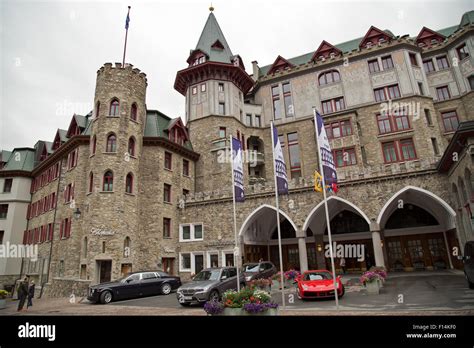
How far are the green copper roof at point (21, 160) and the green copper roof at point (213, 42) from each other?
23993 mm

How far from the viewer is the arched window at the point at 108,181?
72.2ft

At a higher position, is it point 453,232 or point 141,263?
point 453,232

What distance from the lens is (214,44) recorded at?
34.1 m

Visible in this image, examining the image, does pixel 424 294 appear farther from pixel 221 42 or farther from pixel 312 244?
pixel 221 42

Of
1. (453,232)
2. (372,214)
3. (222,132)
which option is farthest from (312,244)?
(222,132)

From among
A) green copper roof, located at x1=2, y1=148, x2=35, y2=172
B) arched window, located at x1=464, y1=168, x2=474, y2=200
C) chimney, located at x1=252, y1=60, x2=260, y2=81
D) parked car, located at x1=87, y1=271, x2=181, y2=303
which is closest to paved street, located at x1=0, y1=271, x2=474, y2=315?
parked car, located at x1=87, y1=271, x2=181, y2=303

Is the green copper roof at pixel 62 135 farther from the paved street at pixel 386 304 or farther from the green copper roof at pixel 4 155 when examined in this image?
the paved street at pixel 386 304

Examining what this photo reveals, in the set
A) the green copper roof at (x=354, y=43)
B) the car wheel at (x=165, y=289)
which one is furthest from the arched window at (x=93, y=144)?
the green copper roof at (x=354, y=43)

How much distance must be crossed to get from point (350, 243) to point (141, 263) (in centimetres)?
1799

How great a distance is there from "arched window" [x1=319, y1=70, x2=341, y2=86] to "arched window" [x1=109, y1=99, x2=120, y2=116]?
69.8 ft

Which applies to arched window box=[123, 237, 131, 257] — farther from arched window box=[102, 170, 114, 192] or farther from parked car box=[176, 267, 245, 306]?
parked car box=[176, 267, 245, 306]

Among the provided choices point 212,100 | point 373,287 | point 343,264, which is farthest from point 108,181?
point 343,264

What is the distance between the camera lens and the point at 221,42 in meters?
34.8
